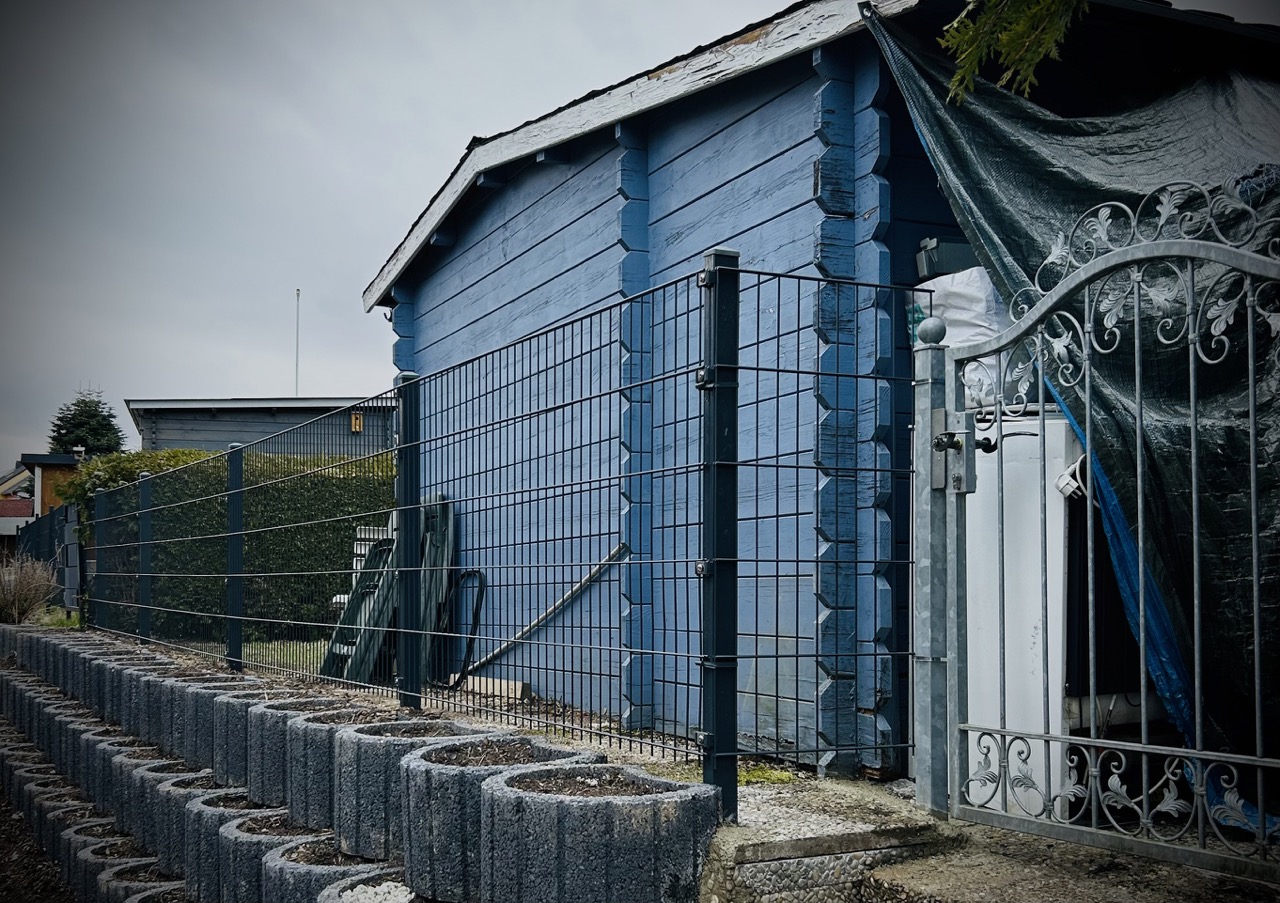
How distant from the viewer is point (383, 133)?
585 inches

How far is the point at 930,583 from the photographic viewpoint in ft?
13.3

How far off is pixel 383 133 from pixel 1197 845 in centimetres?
1364

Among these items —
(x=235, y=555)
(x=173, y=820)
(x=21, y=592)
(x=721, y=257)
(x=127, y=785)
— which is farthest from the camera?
(x=21, y=592)

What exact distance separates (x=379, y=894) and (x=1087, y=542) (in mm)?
2655

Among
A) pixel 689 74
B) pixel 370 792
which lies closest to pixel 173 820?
pixel 370 792

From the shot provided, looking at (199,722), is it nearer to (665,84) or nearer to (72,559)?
(665,84)

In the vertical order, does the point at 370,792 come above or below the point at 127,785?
above

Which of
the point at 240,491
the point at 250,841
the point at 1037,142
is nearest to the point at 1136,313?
the point at 1037,142

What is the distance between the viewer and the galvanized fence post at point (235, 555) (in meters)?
9.46

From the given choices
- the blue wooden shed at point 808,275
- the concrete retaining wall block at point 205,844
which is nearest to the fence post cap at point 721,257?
the blue wooden shed at point 808,275

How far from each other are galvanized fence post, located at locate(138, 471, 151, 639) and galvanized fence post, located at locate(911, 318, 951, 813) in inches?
393

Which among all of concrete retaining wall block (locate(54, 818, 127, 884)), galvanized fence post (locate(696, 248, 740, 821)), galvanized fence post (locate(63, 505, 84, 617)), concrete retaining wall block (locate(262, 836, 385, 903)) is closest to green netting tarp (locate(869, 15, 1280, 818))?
galvanized fence post (locate(696, 248, 740, 821))

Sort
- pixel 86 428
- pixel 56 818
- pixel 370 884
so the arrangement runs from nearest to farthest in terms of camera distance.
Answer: pixel 370 884, pixel 56 818, pixel 86 428

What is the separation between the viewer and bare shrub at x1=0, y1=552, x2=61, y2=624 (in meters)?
16.4
